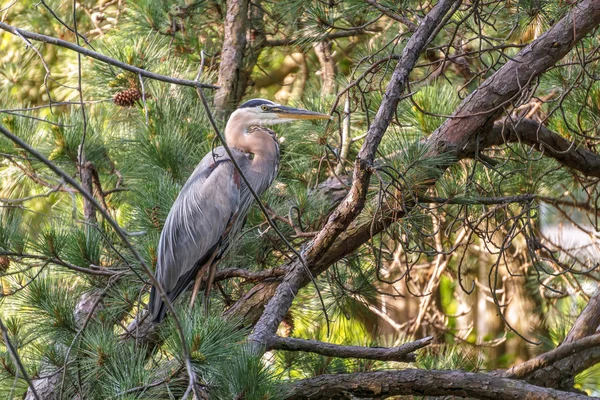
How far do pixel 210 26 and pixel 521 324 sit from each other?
2.54 metres

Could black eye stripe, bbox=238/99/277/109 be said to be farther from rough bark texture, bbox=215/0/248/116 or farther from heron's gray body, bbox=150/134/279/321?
rough bark texture, bbox=215/0/248/116

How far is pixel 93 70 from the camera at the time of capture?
10.6 feet

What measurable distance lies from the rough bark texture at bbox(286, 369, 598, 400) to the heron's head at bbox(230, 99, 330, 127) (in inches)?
41.3

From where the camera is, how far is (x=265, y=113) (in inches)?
116

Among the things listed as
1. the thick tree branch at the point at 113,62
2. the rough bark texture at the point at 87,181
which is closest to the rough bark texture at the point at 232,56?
the rough bark texture at the point at 87,181

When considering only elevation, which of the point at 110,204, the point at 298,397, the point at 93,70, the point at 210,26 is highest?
the point at 210,26

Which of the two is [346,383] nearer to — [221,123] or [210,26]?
[221,123]

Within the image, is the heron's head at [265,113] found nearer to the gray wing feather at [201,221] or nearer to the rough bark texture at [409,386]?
the gray wing feather at [201,221]

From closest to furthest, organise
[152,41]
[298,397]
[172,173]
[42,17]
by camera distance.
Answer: [298,397] < [172,173] < [152,41] < [42,17]

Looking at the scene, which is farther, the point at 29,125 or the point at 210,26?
the point at 210,26

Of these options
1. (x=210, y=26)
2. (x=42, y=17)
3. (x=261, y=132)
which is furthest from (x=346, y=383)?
(x=42, y=17)

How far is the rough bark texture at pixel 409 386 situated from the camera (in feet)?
6.53

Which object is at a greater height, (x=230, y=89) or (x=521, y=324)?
(x=230, y=89)

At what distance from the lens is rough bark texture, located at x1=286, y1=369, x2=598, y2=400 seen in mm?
1990
